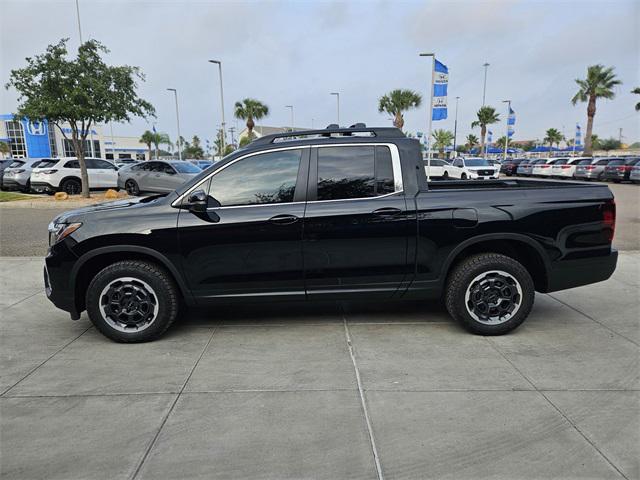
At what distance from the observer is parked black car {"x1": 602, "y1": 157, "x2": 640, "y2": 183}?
26.0 m

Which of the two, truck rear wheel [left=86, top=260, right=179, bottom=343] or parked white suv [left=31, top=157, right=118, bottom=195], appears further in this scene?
parked white suv [left=31, top=157, right=118, bottom=195]

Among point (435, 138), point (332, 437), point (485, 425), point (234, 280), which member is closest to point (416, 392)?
point (485, 425)

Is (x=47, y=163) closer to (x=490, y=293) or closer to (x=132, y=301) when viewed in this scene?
(x=132, y=301)

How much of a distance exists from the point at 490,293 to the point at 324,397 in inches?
79.3

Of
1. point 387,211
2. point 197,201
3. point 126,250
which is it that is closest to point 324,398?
point 387,211

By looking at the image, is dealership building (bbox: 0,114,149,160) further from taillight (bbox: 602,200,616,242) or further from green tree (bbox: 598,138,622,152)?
green tree (bbox: 598,138,622,152)

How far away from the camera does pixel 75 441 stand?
2873mm

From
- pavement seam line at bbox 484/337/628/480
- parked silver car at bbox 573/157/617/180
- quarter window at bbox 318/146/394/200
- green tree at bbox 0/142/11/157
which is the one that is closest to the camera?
pavement seam line at bbox 484/337/628/480

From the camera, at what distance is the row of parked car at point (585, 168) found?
85.5 feet

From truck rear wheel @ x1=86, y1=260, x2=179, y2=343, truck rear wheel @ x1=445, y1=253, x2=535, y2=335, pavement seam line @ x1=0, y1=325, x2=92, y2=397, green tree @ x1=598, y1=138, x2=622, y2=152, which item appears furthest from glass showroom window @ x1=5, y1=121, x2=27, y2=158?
green tree @ x1=598, y1=138, x2=622, y2=152

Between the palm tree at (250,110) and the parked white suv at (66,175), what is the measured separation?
35365 mm

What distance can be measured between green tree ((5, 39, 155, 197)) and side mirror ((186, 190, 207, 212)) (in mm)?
13286

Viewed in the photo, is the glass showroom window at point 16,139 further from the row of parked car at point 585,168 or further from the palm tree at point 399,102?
the row of parked car at point 585,168

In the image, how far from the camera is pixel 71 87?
15.2 m
